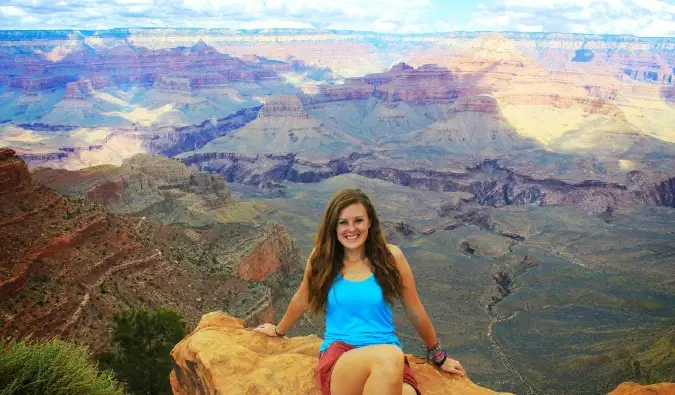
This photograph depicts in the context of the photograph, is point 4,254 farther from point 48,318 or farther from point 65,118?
point 65,118

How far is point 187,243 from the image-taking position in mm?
35156

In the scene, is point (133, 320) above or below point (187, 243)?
above

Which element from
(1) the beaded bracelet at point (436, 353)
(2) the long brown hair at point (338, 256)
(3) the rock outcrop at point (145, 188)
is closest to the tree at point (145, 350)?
→ (1) the beaded bracelet at point (436, 353)

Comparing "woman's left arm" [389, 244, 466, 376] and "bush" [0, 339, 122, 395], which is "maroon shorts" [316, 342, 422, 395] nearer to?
"woman's left arm" [389, 244, 466, 376]

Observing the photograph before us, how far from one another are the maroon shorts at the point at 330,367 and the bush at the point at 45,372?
360 cm

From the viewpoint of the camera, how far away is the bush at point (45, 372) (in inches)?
302

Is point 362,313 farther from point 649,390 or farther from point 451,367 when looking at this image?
point 649,390

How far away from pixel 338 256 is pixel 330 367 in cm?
169

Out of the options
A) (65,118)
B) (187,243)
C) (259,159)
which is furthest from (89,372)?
(65,118)

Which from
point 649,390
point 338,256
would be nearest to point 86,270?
point 338,256

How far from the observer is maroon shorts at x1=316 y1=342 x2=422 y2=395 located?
8086 mm

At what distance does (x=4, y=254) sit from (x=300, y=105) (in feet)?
432

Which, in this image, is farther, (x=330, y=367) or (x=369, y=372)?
(x=330, y=367)

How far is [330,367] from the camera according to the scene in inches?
320
